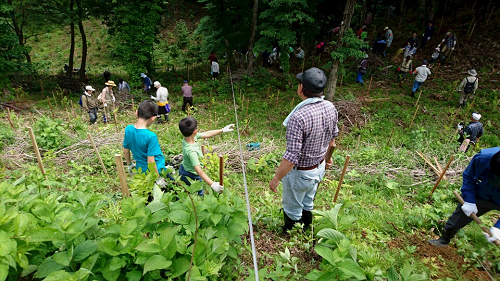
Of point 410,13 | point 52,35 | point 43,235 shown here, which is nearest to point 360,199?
point 43,235

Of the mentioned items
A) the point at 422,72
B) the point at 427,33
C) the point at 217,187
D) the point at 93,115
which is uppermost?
the point at 427,33

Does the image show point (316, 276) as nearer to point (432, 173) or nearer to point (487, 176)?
point (487, 176)

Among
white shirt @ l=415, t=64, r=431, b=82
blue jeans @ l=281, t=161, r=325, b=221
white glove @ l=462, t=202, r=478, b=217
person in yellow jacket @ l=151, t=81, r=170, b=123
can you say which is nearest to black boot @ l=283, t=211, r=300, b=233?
blue jeans @ l=281, t=161, r=325, b=221

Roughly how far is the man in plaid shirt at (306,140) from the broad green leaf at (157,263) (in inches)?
47.8

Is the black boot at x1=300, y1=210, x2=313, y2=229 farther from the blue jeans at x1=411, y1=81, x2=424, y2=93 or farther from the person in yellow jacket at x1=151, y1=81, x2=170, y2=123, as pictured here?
the blue jeans at x1=411, y1=81, x2=424, y2=93

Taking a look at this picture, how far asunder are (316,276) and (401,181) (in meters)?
4.05

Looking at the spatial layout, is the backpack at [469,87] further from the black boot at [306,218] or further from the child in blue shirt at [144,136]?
the child in blue shirt at [144,136]

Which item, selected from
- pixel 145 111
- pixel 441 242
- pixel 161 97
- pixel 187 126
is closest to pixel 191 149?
pixel 187 126

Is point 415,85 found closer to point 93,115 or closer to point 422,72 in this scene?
Answer: point 422,72

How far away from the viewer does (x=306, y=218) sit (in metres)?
2.88

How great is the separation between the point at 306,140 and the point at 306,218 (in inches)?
40.3

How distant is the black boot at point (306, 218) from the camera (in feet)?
9.33

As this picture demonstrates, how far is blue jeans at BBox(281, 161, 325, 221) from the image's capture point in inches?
98.1

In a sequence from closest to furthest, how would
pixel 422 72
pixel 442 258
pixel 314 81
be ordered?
pixel 314 81 < pixel 442 258 < pixel 422 72
